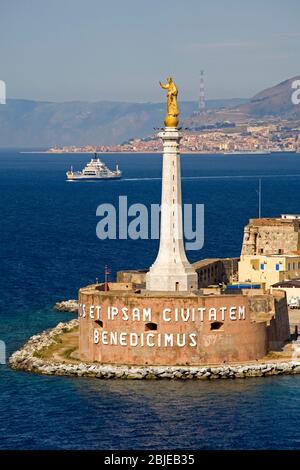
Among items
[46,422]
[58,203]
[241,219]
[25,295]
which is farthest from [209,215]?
[46,422]

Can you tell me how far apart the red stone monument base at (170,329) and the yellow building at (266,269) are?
621 inches

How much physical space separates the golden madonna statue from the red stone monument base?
23.4 feet

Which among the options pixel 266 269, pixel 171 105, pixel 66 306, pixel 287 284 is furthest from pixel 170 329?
pixel 66 306

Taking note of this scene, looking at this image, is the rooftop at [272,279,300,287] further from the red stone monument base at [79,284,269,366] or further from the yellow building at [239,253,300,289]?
the red stone monument base at [79,284,269,366]

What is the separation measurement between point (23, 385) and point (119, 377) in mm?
3820

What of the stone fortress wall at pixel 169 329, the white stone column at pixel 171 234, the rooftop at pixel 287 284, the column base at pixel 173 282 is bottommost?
the stone fortress wall at pixel 169 329

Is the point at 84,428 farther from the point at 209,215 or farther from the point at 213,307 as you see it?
the point at 209,215

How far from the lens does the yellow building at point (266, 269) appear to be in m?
76.2

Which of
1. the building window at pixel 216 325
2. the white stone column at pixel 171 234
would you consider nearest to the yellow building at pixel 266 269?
the white stone column at pixel 171 234

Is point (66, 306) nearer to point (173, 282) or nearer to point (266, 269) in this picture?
point (266, 269)

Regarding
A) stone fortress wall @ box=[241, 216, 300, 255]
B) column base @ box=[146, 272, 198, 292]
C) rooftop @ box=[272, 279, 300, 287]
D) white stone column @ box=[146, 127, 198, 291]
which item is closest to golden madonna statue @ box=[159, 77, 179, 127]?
white stone column @ box=[146, 127, 198, 291]

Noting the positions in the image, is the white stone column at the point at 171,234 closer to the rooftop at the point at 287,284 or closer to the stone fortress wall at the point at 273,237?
the rooftop at the point at 287,284
